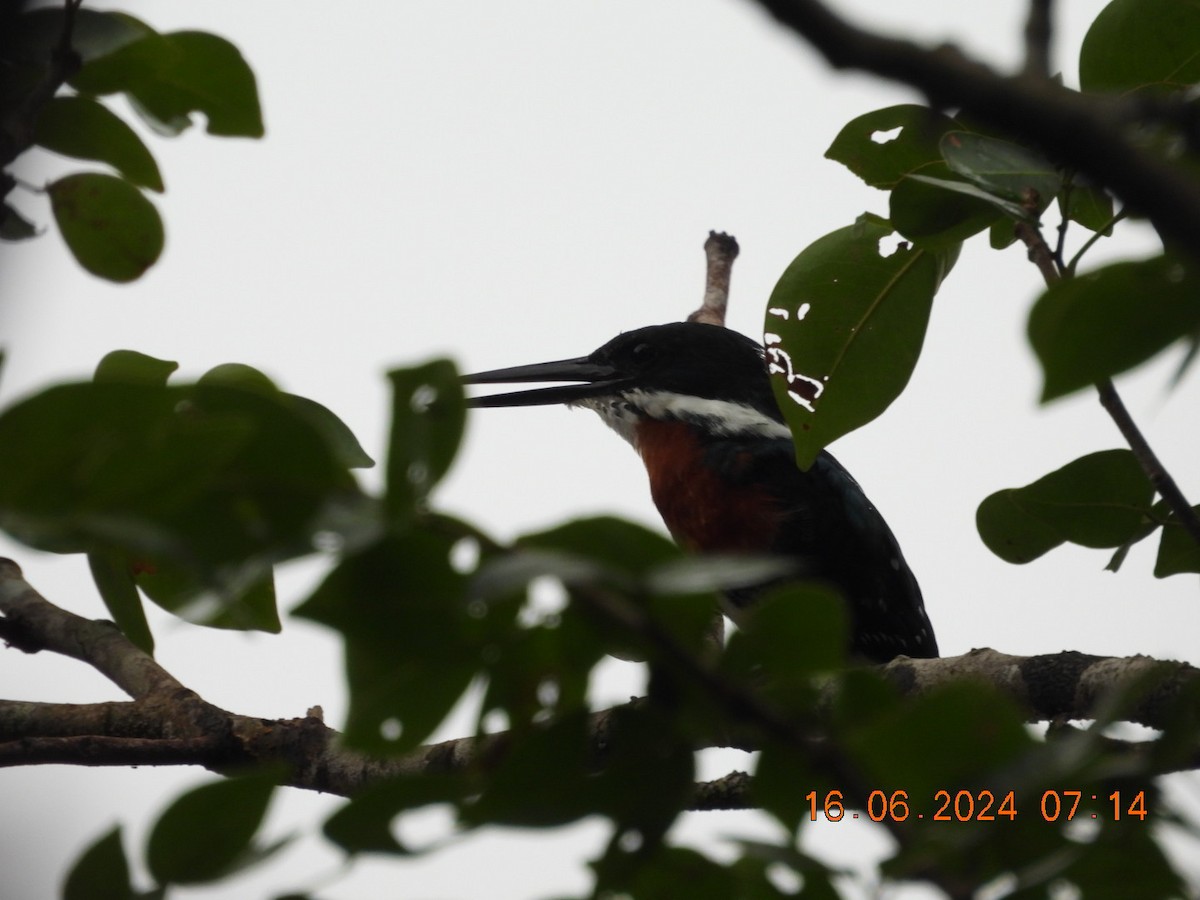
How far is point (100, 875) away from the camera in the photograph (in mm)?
812

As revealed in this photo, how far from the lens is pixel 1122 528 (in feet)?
5.68

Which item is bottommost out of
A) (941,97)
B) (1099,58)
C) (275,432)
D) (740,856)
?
(740,856)

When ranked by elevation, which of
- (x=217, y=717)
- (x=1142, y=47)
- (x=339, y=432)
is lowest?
(x=217, y=717)

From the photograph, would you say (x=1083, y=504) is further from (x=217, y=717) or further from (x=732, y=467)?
(x=732, y=467)

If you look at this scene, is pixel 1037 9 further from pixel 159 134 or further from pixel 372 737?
pixel 159 134

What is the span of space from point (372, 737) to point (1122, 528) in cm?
125

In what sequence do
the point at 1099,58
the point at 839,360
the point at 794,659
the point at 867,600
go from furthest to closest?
the point at 867,600
the point at 839,360
the point at 1099,58
the point at 794,659

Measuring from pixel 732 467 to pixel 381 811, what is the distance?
303 cm

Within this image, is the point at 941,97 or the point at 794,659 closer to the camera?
the point at 941,97

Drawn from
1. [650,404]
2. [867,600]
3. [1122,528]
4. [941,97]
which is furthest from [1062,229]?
[650,404]

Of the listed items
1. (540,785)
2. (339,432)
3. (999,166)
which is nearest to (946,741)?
(540,785)

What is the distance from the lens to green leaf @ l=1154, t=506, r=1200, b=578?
1758 millimetres
